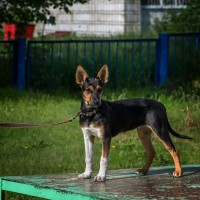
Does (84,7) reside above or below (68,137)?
above

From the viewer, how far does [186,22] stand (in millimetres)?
19953

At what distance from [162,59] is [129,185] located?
11.0 meters

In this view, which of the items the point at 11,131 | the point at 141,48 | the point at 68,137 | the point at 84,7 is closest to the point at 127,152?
the point at 68,137

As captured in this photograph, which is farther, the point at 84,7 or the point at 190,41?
the point at 84,7

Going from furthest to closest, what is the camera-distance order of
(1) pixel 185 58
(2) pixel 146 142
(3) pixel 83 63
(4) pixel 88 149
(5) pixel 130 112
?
(1) pixel 185 58 < (3) pixel 83 63 < (2) pixel 146 142 < (5) pixel 130 112 < (4) pixel 88 149

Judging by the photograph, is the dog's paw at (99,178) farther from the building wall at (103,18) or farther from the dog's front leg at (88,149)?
the building wall at (103,18)

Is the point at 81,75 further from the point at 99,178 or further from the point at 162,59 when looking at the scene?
the point at 162,59

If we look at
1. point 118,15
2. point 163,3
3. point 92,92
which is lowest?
point 92,92

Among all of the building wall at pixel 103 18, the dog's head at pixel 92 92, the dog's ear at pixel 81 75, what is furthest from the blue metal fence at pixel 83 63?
the dog's head at pixel 92 92

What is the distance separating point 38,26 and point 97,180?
21503mm

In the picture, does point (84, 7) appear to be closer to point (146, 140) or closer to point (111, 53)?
point (111, 53)

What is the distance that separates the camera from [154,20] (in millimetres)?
25484

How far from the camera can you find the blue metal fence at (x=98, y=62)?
1717 cm

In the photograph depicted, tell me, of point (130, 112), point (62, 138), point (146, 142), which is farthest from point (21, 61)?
point (130, 112)
